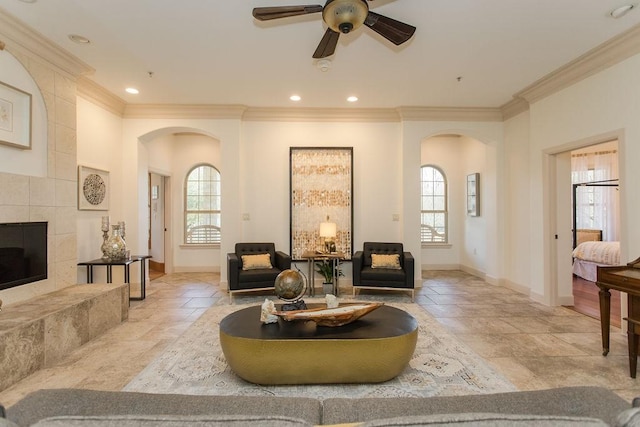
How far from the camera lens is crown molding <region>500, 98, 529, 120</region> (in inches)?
202

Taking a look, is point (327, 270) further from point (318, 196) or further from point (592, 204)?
point (592, 204)

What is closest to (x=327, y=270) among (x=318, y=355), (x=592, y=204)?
(x=318, y=355)

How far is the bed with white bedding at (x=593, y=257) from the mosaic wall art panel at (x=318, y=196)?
13.7 ft

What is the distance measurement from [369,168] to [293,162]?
1.35m

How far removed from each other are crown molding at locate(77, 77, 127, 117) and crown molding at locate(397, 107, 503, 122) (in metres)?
4.57

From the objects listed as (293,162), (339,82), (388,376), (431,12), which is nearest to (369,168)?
(293,162)

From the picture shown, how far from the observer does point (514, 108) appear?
17.6ft

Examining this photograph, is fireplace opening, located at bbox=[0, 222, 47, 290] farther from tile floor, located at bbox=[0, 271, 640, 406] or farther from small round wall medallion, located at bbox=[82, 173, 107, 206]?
small round wall medallion, located at bbox=[82, 173, 107, 206]

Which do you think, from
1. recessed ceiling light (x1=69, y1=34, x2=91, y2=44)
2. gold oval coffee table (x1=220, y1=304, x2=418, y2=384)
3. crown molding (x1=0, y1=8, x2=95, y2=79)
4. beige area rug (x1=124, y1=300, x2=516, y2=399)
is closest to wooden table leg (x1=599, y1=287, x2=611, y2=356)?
beige area rug (x1=124, y1=300, x2=516, y2=399)

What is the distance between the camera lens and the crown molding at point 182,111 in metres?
5.49

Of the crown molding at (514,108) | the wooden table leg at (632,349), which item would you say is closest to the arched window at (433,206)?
the crown molding at (514,108)

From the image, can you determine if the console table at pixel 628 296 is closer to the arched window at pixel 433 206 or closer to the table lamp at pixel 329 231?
the table lamp at pixel 329 231

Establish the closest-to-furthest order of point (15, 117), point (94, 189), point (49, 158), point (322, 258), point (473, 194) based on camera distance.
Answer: point (15, 117) < point (49, 158) < point (94, 189) < point (322, 258) < point (473, 194)

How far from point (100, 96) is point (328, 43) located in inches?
153
